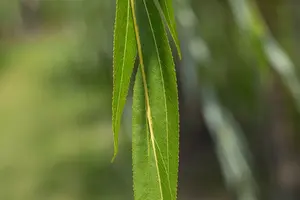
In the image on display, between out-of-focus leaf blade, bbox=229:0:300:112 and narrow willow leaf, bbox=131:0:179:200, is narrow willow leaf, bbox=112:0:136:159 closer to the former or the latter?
narrow willow leaf, bbox=131:0:179:200

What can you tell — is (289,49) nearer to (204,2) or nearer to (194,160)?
(204,2)

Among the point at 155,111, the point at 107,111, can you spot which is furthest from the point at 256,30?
the point at 107,111

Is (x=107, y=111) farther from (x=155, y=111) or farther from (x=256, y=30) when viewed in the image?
(x=155, y=111)

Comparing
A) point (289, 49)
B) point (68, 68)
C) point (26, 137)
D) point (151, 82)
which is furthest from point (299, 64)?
point (151, 82)

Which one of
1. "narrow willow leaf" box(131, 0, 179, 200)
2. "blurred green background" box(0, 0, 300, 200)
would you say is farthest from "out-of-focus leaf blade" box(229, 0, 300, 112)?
"narrow willow leaf" box(131, 0, 179, 200)

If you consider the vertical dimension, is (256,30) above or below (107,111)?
above
